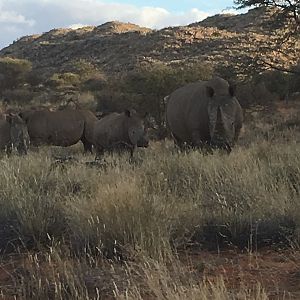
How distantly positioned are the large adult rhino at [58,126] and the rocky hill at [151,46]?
87.6 ft

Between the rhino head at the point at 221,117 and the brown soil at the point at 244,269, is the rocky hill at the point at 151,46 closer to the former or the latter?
the rhino head at the point at 221,117

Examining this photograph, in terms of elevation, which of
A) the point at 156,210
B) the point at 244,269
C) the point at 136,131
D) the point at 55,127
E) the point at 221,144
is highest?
the point at 55,127

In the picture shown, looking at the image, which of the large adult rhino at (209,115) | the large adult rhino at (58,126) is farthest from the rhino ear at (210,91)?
the large adult rhino at (58,126)

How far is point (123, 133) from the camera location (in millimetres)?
16969

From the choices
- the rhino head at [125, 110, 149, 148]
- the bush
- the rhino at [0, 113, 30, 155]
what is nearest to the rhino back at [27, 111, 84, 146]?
the rhino at [0, 113, 30, 155]

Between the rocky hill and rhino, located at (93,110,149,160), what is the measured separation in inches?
1128

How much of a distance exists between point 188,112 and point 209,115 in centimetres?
161

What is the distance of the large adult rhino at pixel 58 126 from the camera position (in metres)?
19.7

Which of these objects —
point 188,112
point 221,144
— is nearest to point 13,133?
point 188,112

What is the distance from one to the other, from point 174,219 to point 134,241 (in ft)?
2.29

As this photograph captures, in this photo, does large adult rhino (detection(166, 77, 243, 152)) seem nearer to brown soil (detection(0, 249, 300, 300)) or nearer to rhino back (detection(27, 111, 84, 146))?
rhino back (detection(27, 111, 84, 146))

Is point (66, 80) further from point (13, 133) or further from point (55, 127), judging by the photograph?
point (13, 133)

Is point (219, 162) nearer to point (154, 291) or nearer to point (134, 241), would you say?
point (134, 241)

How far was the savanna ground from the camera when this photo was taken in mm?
4719
